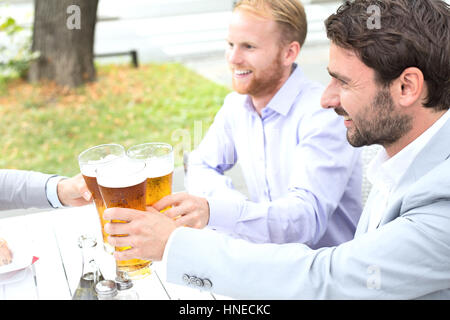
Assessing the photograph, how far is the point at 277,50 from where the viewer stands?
2.23 meters

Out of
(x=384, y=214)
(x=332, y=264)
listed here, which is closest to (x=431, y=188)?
(x=384, y=214)

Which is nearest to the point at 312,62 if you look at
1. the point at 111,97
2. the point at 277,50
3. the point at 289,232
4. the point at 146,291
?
the point at 111,97

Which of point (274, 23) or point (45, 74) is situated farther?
point (45, 74)

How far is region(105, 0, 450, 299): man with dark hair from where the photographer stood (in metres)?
1.14

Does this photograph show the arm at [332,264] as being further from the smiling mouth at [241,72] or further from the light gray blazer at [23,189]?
the smiling mouth at [241,72]

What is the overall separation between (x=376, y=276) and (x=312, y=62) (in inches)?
215

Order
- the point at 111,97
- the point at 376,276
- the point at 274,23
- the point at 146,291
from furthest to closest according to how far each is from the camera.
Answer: the point at 111,97, the point at 274,23, the point at 146,291, the point at 376,276

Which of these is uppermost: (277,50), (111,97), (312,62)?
(277,50)

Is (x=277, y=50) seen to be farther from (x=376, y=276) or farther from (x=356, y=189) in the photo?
(x=376, y=276)

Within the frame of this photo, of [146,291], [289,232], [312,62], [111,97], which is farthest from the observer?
[312,62]

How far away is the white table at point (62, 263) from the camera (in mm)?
1363

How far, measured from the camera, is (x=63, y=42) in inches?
217

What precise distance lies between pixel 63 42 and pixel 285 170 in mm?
4042

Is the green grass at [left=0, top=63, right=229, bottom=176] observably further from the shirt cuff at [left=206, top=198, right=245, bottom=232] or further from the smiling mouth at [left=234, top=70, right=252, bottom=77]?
the shirt cuff at [left=206, top=198, right=245, bottom=232]
